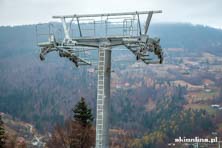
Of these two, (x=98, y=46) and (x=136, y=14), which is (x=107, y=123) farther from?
(x=136, y=14)

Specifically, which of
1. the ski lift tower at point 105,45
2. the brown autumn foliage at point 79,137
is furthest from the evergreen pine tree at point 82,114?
the ski lift tower at point 105,45

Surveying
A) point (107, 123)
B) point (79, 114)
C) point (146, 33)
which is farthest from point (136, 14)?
point (79, 114)

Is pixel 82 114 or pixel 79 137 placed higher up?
pixel 82 114

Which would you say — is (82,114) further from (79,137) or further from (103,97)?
(103,97)

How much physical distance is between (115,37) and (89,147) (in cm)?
2890

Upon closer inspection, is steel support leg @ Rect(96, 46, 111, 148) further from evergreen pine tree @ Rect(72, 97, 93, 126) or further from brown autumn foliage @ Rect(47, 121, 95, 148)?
evergreen pine tree @ Rect(72, 97, 93, 126)

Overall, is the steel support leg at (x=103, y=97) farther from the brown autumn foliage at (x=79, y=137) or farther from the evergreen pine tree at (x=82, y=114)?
the evergreen pine tree at (x=82, y=114)

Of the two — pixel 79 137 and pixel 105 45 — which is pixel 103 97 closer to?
pixel 105 45

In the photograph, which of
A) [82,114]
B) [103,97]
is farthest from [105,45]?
[82,114]

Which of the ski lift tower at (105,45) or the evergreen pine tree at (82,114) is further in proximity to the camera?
the evergreen pine tree at (82,114)

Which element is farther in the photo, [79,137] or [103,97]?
[79,137]

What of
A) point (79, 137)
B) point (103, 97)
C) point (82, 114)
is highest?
point (103, 97)

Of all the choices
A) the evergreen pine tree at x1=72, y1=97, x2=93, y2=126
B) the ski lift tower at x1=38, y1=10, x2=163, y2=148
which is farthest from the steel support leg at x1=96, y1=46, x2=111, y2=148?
the evergreen pine tree at x1=72, y1=97, x2=93, y2=126

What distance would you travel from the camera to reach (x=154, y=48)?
902 inches
